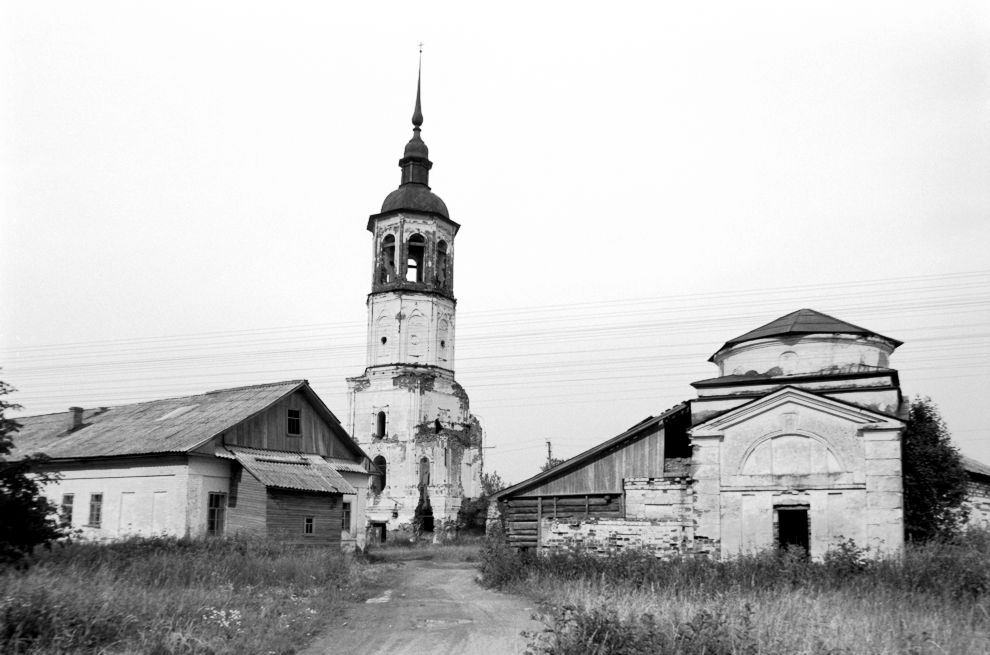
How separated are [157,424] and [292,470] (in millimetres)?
4463

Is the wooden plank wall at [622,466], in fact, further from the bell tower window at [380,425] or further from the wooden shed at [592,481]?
the bell tower window at [380,425]

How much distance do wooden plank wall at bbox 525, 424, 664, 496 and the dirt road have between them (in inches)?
150

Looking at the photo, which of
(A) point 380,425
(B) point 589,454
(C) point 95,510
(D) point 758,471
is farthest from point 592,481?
(A) point 380,425

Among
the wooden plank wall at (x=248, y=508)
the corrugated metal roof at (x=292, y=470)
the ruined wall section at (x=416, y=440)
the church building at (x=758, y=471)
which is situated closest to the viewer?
the church building at (x=758, y=471)

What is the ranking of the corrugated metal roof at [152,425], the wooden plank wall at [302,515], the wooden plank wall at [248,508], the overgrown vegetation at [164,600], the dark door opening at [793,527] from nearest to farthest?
the overgrown vegetation at [164,600]
the dark door opening at [793,527]
the wooden plank wall at [248,508]
the wooden plank wall at [302,515]
the corrugated metal roof at [152,425]

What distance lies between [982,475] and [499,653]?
22.5m

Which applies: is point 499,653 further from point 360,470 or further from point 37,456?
point 360,470

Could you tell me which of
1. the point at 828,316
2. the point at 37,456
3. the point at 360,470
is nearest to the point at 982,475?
the point at 828,316

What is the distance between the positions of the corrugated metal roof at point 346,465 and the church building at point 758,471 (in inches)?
294

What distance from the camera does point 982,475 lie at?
2695cm

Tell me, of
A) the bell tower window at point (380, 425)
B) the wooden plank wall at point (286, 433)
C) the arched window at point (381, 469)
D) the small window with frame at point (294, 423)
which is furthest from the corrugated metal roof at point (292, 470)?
the bell tower window at point (380, 425)

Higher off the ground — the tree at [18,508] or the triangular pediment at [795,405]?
the triangular pediment at [795,405]

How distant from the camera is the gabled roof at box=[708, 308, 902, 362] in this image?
22.3m

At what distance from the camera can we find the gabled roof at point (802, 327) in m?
22.3
